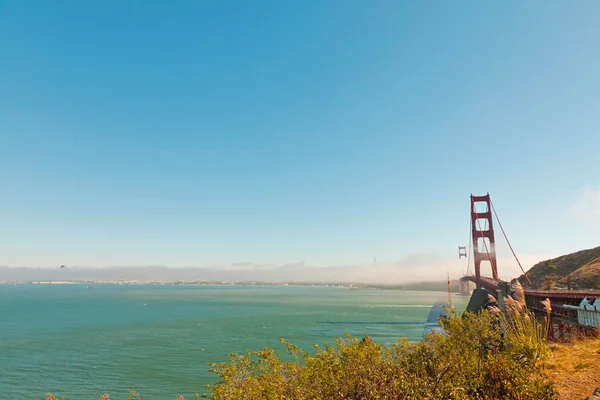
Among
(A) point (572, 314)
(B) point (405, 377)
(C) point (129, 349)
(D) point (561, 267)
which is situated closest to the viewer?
(B) point (405, 377)

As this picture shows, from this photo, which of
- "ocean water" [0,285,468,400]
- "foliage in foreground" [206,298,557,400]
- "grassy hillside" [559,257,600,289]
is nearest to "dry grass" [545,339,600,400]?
"foliage in foreground" [206,298,557,400]

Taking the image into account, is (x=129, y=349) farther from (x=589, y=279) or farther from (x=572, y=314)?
(x=589, y=279)

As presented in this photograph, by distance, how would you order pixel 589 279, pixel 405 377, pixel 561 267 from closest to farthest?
pixel 405 377 → pixel 589 279 → pixel 561 267

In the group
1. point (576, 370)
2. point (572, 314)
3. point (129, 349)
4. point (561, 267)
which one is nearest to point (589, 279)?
point (561, 267)

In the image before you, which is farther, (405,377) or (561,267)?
(561,267)

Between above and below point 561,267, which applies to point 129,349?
below

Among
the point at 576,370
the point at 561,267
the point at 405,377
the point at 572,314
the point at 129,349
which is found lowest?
the point at 129,349

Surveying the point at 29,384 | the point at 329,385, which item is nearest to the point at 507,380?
the point at 329,385

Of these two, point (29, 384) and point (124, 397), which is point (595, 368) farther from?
point (29, 384)

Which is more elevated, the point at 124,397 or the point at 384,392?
the point at 384,392

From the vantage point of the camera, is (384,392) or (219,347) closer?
(384,392)
